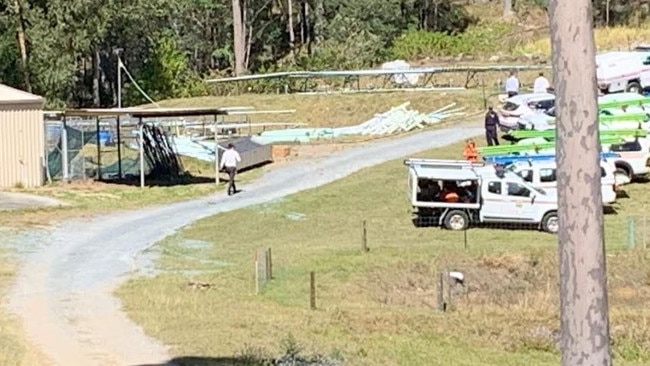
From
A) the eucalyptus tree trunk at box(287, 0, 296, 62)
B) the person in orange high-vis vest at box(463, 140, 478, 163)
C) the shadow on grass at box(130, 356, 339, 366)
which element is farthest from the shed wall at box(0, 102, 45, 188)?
the eucalyptus tree trunk at box(287, 0, 296, 62)

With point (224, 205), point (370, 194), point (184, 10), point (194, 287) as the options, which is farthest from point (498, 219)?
point (184, 10)

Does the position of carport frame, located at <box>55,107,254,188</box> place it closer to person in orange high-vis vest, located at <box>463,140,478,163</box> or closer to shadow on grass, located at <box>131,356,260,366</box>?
person in orange high-vis vest, located at <box>463,140,478,163</box>

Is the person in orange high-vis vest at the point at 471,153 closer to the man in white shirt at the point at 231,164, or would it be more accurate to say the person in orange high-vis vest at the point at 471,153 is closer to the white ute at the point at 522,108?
the white ute at the point at 522,108

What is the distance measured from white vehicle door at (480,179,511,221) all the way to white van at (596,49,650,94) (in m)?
17.1

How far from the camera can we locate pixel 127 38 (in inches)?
2862

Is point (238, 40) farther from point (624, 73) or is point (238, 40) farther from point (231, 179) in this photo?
point (231, 179)

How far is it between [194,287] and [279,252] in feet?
16.2

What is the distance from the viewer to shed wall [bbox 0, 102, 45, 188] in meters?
39.3

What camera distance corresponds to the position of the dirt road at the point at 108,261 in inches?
672

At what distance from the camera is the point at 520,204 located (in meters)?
31.3

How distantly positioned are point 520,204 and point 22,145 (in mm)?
17022

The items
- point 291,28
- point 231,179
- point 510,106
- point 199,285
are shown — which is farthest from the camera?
point 291,28

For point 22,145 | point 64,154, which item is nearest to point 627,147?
point 64,154

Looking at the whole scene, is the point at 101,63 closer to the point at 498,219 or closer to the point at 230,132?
the point at 230,132
